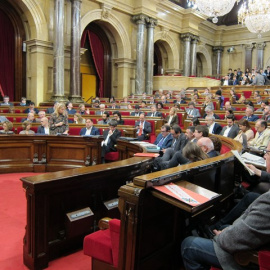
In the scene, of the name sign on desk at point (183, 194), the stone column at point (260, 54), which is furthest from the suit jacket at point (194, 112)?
the stone column at point (260, 54)

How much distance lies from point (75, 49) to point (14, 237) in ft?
33.3

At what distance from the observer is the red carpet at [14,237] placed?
2.37m

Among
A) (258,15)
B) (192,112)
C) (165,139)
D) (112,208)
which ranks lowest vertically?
(112,208)

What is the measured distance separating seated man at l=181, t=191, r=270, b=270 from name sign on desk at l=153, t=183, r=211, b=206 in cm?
19

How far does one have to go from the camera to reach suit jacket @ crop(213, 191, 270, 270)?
53.9 inches

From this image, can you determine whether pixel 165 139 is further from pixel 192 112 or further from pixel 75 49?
pixel 75 49

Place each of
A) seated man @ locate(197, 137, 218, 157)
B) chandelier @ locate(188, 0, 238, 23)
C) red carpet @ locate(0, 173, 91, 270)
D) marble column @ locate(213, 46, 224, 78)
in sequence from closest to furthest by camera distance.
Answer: red carpet @ locate(0, 173, 91, 270)
seated man @ locate(197, 137, 218, 157)
chandelier @ locate(188, 0, 238, 23)
marble column @ locate(213, 46, 224, 78)

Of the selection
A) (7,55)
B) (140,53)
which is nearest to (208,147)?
(7,55)

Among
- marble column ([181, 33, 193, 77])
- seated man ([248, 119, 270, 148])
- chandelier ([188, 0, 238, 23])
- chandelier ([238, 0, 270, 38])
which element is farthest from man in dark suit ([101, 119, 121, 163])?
marble column ([181, 33, 193, 77])

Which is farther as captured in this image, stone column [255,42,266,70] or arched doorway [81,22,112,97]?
stone column [255,42,266,70]

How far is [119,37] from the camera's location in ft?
48.4

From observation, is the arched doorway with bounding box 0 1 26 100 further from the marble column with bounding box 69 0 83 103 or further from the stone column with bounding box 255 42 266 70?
the stone column with bounding box 255 42 266 70

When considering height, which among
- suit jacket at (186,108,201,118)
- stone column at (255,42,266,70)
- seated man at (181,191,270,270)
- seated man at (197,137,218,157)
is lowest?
seated man at (181,191,270,270)

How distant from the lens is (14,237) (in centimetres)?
285
